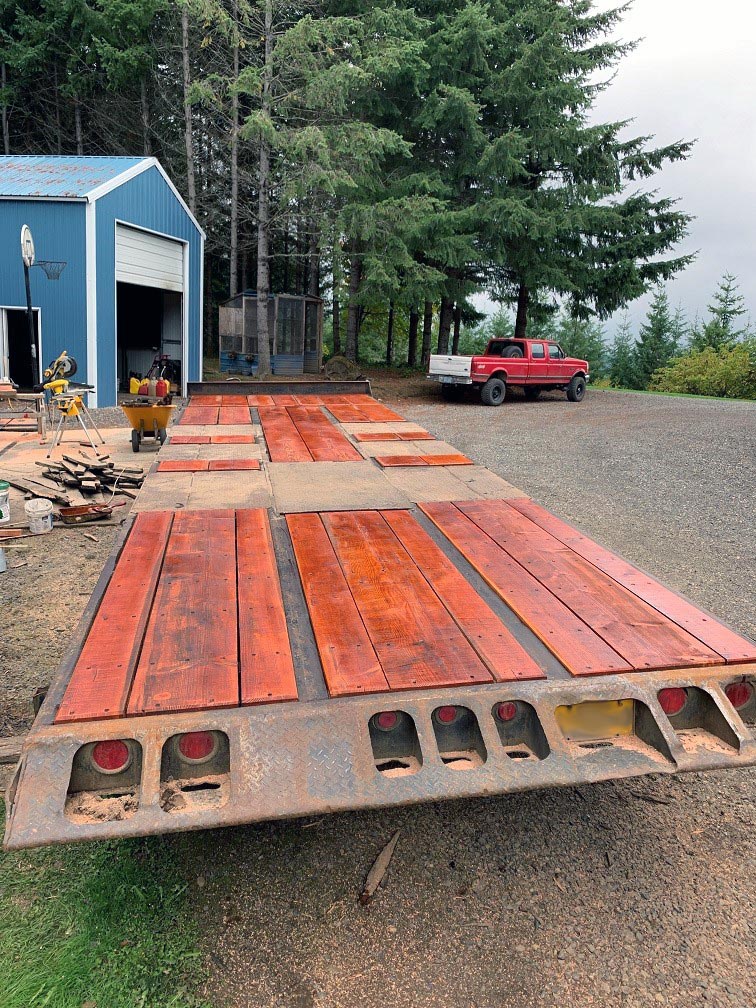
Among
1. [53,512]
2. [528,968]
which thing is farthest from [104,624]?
[53,512]

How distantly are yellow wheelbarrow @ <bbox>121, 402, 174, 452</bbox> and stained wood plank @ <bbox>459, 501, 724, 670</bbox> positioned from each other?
26.3 ft

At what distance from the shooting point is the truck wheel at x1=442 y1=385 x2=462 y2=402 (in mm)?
21330

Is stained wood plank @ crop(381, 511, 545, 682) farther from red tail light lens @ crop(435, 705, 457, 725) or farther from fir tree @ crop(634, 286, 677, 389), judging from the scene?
fir tree @ crop(634, 286, 677, 389)

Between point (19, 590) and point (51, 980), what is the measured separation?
4.09m

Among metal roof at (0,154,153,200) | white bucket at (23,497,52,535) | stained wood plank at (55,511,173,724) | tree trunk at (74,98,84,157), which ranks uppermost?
tree trunk at (74,98,84,157)

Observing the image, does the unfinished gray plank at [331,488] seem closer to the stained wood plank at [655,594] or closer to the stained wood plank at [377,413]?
the stained wood plank at [655,594]

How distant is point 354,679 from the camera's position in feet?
7.91

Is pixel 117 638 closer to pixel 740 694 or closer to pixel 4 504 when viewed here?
pixel 740 694

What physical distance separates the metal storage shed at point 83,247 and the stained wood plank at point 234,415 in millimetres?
10291

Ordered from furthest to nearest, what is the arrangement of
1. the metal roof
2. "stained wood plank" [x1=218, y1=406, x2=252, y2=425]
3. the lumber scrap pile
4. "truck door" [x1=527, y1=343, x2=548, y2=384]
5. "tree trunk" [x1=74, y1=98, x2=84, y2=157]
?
"tree trunk" [x1=74, y1=98, x2=84, y2=157]
"truck door" [x1=527, y1=343, x2=548, y2=384]
the metal roof
the lumber scrap pile
"stained wood plank" [x1=218, y1=406, x2=252, y2=425]

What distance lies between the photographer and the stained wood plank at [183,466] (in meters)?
4.67

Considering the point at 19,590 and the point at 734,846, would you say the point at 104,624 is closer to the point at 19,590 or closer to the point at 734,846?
the point at 734,846

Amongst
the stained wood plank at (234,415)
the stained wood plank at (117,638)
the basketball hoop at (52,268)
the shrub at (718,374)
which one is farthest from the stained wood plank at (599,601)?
the shrub at (718,374)

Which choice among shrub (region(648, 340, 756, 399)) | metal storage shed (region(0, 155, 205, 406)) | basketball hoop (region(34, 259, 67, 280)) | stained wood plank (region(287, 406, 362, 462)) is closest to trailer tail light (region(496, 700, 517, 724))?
stained wood plank (region(287, 406, 362, 462))
